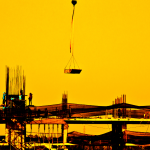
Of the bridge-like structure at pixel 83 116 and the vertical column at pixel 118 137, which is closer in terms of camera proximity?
the bridge-like structure at pixel 83 116

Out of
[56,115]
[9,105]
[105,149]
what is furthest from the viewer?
[105,149]

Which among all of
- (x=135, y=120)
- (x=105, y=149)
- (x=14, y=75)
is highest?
(x=14, y=75)

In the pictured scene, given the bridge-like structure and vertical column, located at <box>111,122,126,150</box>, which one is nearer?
the bridge-like structure

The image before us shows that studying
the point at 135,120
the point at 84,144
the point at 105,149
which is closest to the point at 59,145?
the point at 84,144

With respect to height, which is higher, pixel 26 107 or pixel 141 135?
pixel 26 107

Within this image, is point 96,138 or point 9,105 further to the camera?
point 96,138

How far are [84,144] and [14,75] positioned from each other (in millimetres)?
7119

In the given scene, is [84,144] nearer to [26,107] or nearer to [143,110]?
[143,110]

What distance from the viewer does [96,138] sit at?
29.2 metres

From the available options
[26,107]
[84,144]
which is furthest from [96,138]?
[26,107]

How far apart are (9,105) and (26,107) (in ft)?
4.35

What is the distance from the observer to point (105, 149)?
30625 millimetres

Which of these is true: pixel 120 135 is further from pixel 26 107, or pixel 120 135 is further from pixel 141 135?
Result: pixel 26 107

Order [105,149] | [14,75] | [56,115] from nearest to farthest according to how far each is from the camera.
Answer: [14,75]
[56,115]
[105,149]
